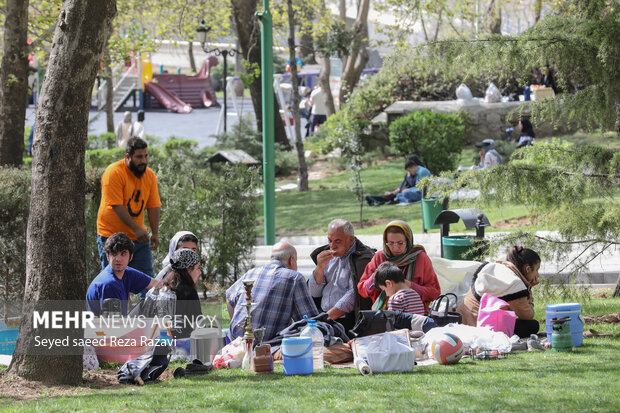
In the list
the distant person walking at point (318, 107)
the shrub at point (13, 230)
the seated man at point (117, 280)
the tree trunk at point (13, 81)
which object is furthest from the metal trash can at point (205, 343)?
the distant person walking at point (318, 107)

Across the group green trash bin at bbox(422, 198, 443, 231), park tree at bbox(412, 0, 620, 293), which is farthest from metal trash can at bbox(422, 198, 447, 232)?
park tree at bbox(412, 0, 620, 293)

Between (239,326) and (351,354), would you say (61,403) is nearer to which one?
(239,326)

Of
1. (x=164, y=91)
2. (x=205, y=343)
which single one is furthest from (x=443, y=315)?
(x=164, y=91)

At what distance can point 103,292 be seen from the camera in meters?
6.85

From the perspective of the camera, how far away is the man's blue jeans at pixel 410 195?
56.8ft

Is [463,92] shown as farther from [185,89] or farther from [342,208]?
[185,89]

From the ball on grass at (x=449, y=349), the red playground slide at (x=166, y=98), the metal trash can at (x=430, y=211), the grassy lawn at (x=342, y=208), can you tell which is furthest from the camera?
the red playground slide at (x=166, y=98)

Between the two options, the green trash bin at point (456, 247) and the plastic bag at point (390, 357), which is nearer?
the plastic bag at point (390, 357)

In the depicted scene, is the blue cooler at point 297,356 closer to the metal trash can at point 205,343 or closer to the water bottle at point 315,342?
the water bottle at point 315,342

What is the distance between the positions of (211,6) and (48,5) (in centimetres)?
774

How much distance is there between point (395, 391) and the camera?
5.39m

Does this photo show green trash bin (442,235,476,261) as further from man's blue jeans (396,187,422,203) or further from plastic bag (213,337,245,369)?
man's blue jeans (396,187,422,203)

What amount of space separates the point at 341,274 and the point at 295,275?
1.13m

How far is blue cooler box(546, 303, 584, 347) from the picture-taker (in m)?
6.79
